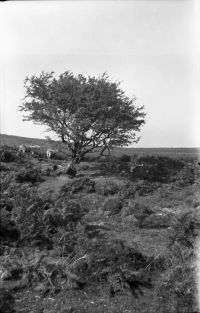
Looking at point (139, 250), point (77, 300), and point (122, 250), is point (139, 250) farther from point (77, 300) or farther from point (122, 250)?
point (77, 300)

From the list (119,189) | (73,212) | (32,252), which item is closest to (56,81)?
(119,189)

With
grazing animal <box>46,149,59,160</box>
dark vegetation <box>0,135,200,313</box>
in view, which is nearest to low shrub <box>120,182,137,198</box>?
dark vegetation <box>0,135,200,313</box>

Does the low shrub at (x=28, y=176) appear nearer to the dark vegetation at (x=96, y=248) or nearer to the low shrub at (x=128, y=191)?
the dark vegetation at (x=96, y=248)

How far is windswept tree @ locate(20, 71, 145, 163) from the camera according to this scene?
23.2 metres

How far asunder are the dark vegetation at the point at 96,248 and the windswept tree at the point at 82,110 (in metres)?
5.81

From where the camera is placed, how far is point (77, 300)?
7926 millimetres

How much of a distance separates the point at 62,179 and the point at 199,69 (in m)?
13.8

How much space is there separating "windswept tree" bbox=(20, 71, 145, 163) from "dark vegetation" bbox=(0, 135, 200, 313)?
5.81m

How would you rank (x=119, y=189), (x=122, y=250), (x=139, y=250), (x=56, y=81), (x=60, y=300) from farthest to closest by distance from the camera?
(x=56, y=81) < (x=119, y=189) < (x=139, y=250) < (x=122, y=250) < (x=60, y=300)

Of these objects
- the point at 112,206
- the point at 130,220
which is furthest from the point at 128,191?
the point at 130,220

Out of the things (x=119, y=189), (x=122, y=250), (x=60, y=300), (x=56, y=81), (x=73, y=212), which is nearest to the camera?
(x=60, y=300)

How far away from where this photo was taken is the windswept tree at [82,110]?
2319cm

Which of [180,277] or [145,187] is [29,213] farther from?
[145,187]

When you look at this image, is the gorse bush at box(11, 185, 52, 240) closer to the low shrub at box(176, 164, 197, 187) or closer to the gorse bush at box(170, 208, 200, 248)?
the gorse bush at box(170, 208, 200, 248)
